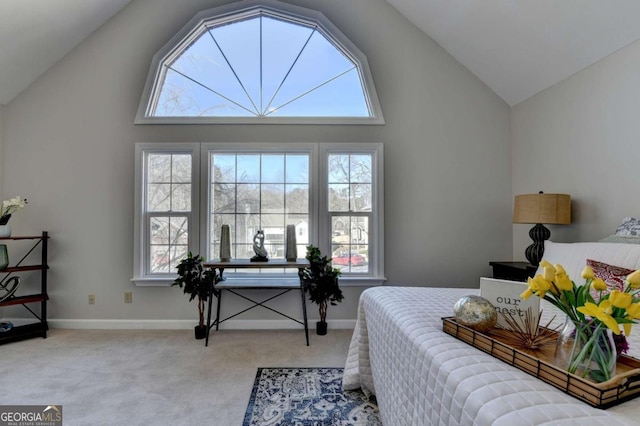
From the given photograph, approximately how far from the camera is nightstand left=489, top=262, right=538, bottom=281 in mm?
2564

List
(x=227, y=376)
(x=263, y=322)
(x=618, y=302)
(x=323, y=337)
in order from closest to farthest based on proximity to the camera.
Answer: (x=618, y=302), (x=227, y=376), (x=323, y=337), (x=263, y=322)

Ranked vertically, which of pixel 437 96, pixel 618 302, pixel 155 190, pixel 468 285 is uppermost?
pixel 437 96

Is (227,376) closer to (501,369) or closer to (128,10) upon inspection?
(501,369)

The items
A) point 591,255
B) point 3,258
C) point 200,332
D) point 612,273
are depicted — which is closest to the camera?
point 612,273

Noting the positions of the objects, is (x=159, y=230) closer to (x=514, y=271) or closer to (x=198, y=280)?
(x=198, y=280)

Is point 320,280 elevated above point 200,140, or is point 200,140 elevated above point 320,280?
point 200,140

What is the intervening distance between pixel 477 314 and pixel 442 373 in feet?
0.97

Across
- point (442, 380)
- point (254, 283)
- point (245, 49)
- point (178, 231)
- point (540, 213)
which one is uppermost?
point (245, 49)

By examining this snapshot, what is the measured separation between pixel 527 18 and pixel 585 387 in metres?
2.80

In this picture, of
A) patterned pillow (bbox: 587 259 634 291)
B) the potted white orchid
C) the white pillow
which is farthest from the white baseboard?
patterned pillow (bbox: 587 259 634 291)

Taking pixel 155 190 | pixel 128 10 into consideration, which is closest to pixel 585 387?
pixel 155 190

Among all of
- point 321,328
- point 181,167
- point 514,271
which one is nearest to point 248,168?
point 181,167

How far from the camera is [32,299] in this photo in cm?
292

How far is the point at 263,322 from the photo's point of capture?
10.5 feet
